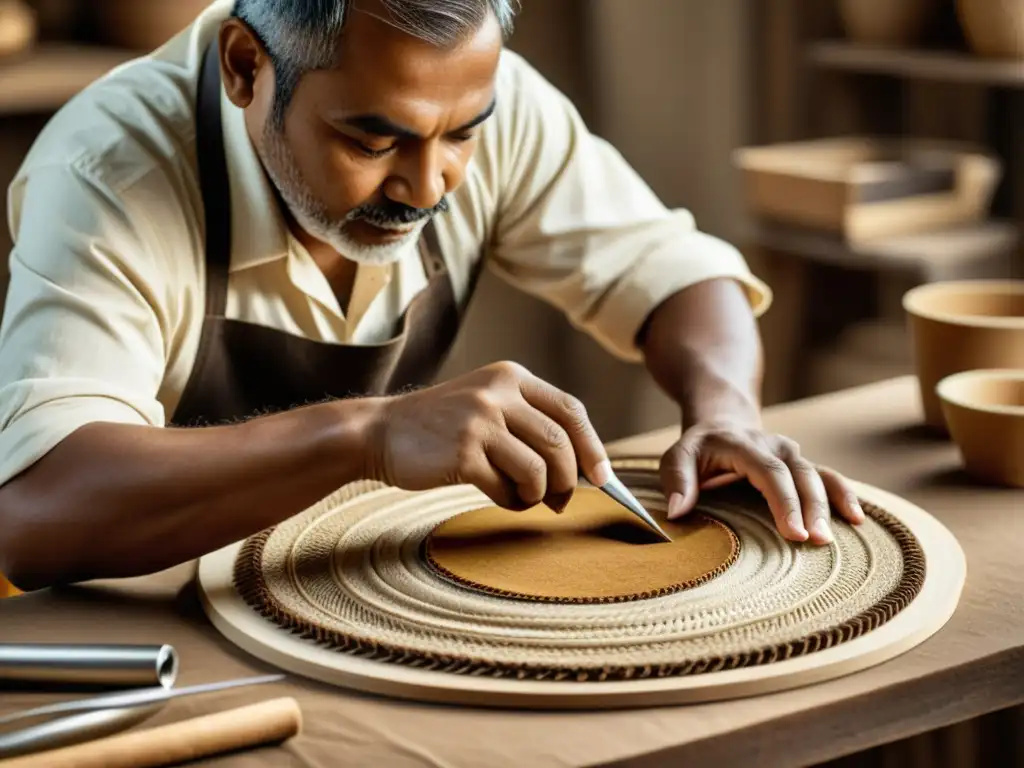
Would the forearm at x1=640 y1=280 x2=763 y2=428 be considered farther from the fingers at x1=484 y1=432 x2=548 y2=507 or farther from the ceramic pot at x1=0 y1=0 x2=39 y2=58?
the ceramic pot at x1=0 y1=0 x2=39 y2=58

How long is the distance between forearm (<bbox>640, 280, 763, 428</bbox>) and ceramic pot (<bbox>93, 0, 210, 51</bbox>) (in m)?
1.63

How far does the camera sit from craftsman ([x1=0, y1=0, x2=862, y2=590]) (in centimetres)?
138

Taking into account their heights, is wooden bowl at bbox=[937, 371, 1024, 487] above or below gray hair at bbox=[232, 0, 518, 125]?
below

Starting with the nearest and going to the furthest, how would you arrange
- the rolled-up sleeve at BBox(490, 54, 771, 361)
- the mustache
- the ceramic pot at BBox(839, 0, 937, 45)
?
1. the mustache
2. the rolled-up sleeve at BBox(490, 54, 771, 361)
3. the ceramic pot at BBox(839, 0, 937, 45)

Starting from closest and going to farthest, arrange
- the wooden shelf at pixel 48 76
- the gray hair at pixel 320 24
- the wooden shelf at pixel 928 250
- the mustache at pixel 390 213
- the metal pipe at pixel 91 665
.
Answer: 1. the metal pipe at pixel 91 665
2. the gray hair at pixel 320 24
3. the mustache at pixel 390 213
4. the wooden shelf at pixel 48 76
5. the wooden shelf at pixel 928 250

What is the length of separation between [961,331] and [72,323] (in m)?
1.00

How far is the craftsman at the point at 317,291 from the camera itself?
138cm

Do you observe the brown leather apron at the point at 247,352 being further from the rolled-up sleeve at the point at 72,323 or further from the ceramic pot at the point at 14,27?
the ceramic pot at the point at 14,27

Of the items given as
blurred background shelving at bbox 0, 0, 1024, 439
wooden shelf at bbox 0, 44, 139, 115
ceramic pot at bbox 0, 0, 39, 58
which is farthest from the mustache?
blurred background shelving at bbox 0, 0, 1024, 439

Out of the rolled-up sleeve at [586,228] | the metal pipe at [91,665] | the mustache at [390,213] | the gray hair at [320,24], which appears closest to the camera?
the metal pipe at [91,665]

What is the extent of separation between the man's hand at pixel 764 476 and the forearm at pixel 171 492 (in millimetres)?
336

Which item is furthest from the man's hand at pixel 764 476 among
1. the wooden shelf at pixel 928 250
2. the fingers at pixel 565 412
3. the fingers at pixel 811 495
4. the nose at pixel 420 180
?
the wooden shelf at pixel 928 250

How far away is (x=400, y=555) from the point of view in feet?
4.50

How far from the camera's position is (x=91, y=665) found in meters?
1.15
